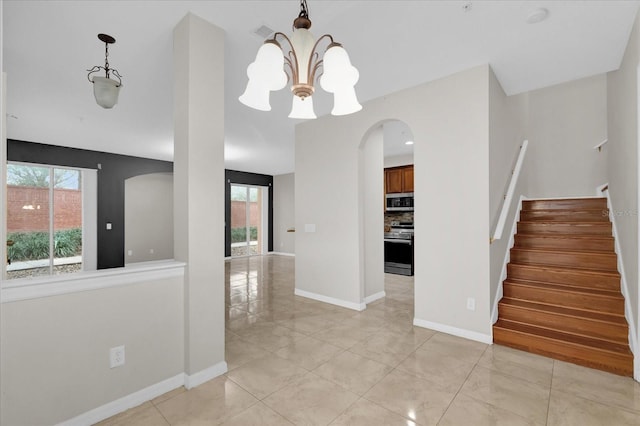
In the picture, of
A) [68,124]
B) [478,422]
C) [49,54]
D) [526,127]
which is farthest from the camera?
[526,127]

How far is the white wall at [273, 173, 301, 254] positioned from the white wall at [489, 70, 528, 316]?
21.8 feet

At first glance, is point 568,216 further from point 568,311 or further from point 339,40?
point 339,40

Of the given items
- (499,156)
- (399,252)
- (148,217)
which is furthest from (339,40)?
(148,217)

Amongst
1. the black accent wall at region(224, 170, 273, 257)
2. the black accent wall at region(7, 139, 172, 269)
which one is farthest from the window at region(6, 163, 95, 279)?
the black accent wall at region(224, 170, 273, 257)

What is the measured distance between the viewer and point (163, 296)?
83.2 inches

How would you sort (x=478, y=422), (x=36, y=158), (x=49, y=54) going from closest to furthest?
(x=478, y=422) → (x=49, y=54) → (x=36, y=158)

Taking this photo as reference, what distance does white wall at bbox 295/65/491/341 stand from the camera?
2945 mm

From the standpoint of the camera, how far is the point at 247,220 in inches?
381

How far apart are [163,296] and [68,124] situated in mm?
4502

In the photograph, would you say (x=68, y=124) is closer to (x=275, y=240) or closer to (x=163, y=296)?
(x=163, y=296)

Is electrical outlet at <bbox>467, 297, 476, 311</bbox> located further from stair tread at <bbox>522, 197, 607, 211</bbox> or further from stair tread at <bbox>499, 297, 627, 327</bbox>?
stair tread at <bbox>522, 197, 607, 211</bbox>

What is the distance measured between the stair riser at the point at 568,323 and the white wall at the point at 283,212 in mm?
7155

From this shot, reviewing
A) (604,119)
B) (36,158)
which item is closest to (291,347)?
(604,119)

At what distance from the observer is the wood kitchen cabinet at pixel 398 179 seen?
6461mm
